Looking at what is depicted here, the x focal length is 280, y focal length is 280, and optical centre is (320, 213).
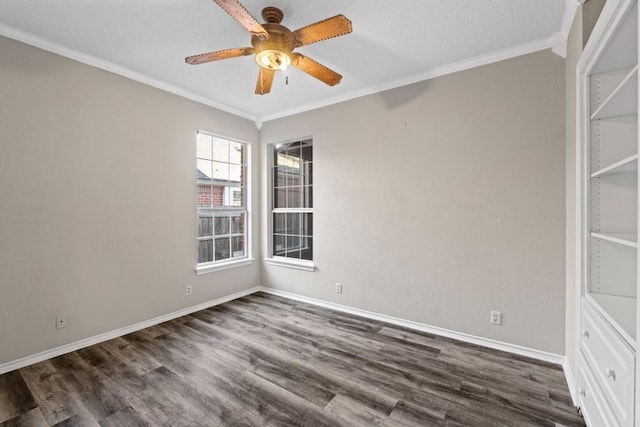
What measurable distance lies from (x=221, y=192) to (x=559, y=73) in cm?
384

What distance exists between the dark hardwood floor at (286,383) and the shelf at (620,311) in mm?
793

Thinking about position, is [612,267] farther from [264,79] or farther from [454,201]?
[264,79]

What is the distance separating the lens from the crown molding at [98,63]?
7.33ft

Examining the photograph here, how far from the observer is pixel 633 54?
1.47m

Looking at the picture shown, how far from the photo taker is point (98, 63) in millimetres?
2664

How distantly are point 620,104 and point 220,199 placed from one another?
3.90 meters

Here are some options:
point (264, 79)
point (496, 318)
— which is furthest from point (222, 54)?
point (496, 318)

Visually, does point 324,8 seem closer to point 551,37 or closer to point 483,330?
point 551,37

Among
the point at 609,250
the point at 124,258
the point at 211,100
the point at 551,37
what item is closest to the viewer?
the point at 609,250

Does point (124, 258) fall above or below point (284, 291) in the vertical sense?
above

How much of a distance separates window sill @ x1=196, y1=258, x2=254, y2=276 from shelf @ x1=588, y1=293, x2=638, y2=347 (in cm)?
364

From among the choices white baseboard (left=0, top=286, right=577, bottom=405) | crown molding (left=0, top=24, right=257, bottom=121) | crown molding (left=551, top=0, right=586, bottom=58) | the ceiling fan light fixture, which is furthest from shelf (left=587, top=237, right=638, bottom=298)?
crown molding (left=0, top=24, right=257, bottom=121)

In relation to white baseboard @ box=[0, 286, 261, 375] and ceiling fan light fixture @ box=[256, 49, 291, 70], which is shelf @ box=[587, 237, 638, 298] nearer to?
ceiling fan light fixture @ box=[256, 49, 291, 70]

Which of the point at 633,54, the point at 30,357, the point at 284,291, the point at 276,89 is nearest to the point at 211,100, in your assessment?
the point at 276,89
